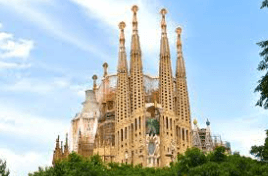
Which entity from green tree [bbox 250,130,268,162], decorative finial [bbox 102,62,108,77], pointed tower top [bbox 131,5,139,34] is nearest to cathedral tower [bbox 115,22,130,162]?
pointed tower top [bbox 131,5,139,34]

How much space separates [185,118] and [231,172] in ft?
129

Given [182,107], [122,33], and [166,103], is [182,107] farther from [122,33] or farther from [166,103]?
[122,33]

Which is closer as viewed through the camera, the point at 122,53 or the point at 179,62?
the point at 122,53

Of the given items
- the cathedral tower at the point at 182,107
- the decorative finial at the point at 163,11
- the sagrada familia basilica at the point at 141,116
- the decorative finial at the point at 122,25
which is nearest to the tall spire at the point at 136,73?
the sagrada familia basilica at the point at 141,116

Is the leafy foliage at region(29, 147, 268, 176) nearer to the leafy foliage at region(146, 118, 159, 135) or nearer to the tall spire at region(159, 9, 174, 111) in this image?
the leafy foliage at region(146, 118, 159, 135)

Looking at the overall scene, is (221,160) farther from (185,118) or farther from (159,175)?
(185,118)

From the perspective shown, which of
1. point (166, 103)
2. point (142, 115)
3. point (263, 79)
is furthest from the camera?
point (166, 103)

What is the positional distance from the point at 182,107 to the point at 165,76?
4969 mm

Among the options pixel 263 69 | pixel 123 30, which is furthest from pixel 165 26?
pixel 263 69

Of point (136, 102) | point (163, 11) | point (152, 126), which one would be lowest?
point (152, 126)

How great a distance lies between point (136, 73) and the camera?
6831 centimetres

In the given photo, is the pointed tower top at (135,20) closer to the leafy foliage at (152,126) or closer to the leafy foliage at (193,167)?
the leafy foliage at (152,126)

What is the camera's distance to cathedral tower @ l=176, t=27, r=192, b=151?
6831 centimetres

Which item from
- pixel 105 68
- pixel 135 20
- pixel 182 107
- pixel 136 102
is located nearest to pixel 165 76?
pixel 182 107
